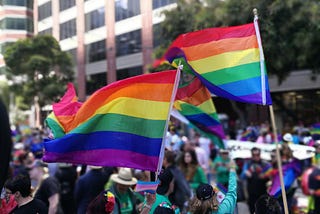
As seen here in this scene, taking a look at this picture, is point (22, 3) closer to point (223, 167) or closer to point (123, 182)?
point (123, 182)

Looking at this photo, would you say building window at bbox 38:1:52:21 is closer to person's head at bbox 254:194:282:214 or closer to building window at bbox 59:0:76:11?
building window at bbox 59:0:76:11

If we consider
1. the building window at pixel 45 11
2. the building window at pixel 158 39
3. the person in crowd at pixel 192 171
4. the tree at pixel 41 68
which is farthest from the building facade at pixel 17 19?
the building window at pixel 158 39

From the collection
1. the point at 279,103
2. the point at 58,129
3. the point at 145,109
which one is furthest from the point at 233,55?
the point at 279,103

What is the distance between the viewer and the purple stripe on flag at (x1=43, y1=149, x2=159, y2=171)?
12.9 ft

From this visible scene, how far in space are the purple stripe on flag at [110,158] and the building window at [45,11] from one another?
2.35 m

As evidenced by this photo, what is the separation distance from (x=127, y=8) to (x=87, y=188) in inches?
97.9

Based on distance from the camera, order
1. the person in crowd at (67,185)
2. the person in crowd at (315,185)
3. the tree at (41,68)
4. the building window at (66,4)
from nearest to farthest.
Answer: the building window at (66,4), the person in crowd at (315,185), the person in crowd at (67,185), the tree at (41,68)

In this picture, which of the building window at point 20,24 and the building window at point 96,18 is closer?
the building window at point 20,24

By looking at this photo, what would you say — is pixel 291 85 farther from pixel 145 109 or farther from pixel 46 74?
pixel 145 109

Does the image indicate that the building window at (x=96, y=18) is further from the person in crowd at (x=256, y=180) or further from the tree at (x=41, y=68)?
the person in crowd at (x=256, y=180)

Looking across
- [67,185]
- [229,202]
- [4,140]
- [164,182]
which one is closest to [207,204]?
[229,202]

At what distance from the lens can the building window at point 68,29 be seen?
19.7 feet

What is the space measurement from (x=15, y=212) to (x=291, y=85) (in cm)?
2424

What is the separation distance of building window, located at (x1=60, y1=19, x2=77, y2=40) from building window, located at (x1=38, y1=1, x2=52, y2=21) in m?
0.27
